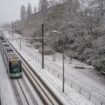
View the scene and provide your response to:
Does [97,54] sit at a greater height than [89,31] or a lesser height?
lesser

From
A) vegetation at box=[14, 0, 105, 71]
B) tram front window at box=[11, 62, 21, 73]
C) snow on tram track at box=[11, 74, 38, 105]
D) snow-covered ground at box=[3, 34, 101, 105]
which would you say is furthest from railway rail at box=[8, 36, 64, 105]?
vegetation at box=[14, 0, 105, 71]

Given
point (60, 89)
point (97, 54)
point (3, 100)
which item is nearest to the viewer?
point (3, 100)

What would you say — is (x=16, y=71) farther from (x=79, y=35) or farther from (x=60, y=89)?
(x=79, y=35)

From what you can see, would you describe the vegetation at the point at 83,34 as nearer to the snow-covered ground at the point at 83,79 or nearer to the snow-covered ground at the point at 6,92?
the snow-covered ground at the point at 83,79

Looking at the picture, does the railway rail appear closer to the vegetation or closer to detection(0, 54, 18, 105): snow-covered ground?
detection(0, 54, 18, 105): snow-covered ground

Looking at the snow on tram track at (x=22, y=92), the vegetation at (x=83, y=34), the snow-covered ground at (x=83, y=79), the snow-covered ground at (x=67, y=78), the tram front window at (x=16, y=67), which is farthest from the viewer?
the vegetation at (x=83, y=34)

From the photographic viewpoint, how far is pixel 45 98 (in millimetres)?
20734

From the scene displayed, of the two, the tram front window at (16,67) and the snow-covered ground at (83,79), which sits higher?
the tram front window at (16,67)

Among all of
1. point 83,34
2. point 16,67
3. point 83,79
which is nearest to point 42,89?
point 16,67

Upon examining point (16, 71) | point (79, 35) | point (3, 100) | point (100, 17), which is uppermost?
point (100, 17)

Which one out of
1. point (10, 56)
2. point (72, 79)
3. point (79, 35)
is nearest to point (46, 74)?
point (72, 79)

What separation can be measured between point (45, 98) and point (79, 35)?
89.7ft

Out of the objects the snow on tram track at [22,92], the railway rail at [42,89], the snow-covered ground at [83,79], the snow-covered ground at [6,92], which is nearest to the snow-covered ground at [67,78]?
the snow-covered ground at [83,79]

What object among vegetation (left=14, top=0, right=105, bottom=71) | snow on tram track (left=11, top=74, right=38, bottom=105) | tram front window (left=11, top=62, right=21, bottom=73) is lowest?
snow on tram track (left=11, top=74, right=38, bottom=105)
